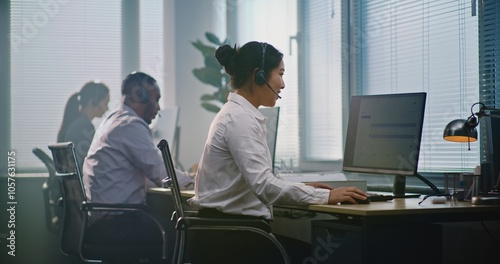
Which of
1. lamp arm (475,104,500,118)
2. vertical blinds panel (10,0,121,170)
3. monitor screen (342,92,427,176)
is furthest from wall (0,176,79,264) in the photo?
lamp arm (475,104,500,118)

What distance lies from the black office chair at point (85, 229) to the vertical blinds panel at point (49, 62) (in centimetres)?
216

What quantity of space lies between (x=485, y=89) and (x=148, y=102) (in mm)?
1768

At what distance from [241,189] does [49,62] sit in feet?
11.6

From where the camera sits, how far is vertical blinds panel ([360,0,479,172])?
341 centimetres

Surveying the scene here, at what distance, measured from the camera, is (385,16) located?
4.01 m

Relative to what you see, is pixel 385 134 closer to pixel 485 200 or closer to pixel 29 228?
pixel 485 200

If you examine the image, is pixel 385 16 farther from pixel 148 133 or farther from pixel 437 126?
pixel 148 133

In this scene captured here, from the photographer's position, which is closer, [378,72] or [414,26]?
[414,26]

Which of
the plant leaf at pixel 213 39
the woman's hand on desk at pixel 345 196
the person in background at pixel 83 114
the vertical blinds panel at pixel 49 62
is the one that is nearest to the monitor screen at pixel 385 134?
the woman's hand on desk at pixel 345 196

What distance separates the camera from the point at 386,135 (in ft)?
10.3

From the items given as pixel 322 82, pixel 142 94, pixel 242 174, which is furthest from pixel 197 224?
pixel 322 82

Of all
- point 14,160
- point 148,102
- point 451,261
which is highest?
point 148,102

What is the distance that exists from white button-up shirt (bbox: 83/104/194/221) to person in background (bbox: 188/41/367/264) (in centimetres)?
104

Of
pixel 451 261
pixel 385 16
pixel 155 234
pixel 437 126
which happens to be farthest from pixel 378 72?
pixel 155 234
